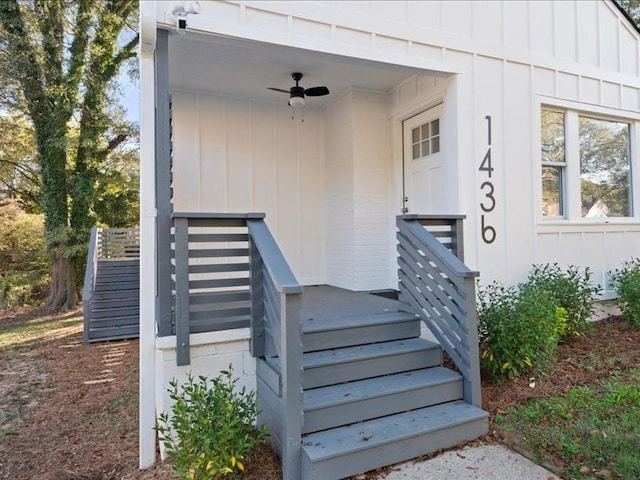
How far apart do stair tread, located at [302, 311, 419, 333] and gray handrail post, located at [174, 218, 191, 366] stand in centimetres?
85

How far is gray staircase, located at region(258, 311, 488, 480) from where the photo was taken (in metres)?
2.54

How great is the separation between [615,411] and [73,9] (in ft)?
43.0

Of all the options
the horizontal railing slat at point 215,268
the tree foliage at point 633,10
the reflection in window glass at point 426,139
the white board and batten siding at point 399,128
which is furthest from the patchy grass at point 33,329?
the tree foliage at point 633,10

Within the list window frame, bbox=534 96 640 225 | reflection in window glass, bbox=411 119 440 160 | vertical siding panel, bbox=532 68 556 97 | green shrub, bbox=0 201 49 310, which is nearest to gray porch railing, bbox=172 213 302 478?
reflection in window glass, bbox=411 119 440 160

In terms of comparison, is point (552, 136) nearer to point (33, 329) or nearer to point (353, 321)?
point (353, 321)

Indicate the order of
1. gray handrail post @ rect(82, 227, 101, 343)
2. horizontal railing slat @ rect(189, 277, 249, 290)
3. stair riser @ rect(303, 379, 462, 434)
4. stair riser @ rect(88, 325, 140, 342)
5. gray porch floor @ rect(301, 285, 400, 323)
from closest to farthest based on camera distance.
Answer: stair riser @ rect(303, 379, 462, 434) → horizontal railing slat @ rect(189, 277, 249, 290) → gray porch floor @ rect(301, 285, 400, 323) → gray handrail post @ rect(82, 227, 101, 343) → stair riser @ rect(88, 325, 140, 342)

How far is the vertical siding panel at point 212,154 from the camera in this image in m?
5.47

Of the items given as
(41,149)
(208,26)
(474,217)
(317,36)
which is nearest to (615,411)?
(474,217)

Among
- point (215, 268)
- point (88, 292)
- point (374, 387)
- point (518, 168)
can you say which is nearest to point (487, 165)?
point (518, 168)

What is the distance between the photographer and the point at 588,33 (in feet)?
17.5

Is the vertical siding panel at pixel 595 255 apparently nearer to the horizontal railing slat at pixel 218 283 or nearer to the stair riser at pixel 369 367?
the stair riser at pixel 369 367

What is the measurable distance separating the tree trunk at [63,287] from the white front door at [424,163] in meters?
9.43

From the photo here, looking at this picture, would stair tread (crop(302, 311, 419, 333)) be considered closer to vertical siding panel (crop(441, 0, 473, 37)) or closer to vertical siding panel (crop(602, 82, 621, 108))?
vertical siding panel (crop(441, 0, 473, 37))

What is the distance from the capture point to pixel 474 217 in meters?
4.52
